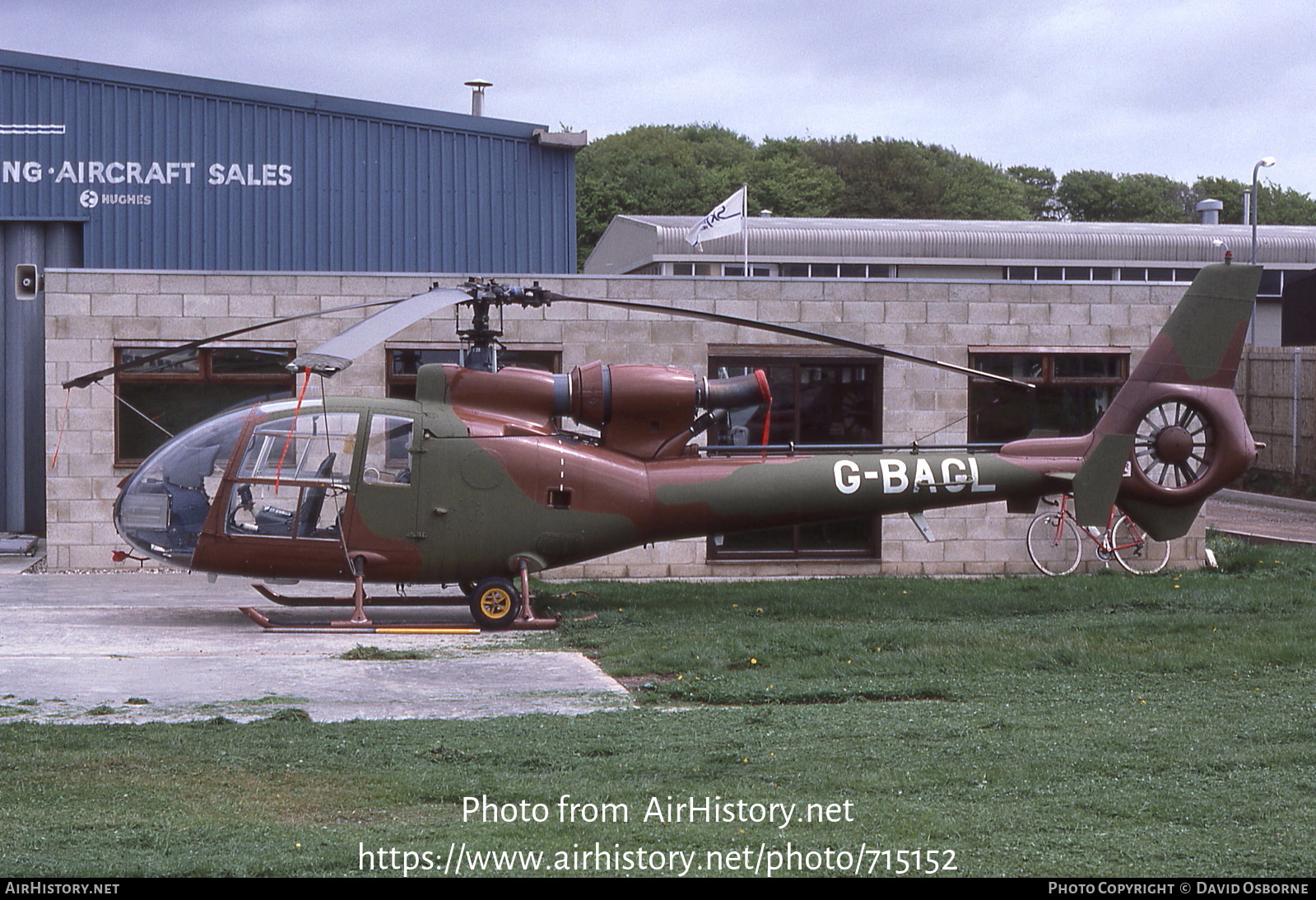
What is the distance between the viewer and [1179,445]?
12914 mm

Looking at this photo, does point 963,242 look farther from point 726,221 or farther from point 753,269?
point 726,221

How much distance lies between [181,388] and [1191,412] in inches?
416

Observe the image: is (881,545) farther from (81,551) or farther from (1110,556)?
(81,551)

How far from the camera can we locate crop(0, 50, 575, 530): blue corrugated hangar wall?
18.1 meters

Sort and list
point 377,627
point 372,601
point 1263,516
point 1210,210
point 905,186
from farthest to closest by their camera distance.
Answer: point 905,186, point 1210,210, point 1263,516, point 372,601, point 377,627

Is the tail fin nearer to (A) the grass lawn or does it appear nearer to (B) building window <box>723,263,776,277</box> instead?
(A) the grass lawn

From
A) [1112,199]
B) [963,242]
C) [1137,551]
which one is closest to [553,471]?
[1137,551]

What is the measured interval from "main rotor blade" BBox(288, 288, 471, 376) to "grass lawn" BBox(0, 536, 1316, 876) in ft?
7.38

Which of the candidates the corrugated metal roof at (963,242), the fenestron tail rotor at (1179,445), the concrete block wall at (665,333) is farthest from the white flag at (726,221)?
the corrugated metal roof at (963,242)

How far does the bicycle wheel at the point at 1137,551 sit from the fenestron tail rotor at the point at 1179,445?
321cm

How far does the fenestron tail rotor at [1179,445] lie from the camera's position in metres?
12.9

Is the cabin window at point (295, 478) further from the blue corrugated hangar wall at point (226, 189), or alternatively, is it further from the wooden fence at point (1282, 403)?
the wooden fence at point (1282, 403)

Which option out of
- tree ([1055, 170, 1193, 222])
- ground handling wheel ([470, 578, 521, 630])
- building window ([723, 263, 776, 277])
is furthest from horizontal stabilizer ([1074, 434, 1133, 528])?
tree ([1055, 170, 1193, 222])
